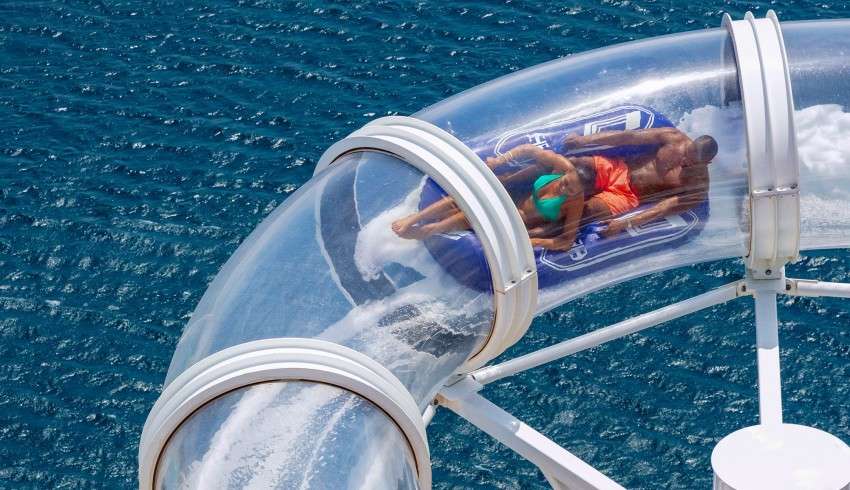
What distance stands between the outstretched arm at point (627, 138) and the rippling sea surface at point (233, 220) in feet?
33.6

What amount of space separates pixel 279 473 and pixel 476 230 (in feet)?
7.35

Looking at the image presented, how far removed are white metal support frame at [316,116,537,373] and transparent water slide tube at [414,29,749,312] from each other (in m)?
0.43

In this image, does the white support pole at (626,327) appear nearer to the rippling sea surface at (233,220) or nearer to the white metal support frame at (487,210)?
the white metal support frame at (487,210)

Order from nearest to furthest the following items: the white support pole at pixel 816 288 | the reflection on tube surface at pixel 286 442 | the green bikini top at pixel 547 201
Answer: the reflection on tube surface at pixel 286 442, the green bikini top at pixel 547 201, the white support pole at pixel 816 288

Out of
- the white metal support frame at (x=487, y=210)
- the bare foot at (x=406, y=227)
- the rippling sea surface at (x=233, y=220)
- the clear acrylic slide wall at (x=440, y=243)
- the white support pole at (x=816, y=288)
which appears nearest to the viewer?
the clear acrylic slide wall at (x=440, y=243)

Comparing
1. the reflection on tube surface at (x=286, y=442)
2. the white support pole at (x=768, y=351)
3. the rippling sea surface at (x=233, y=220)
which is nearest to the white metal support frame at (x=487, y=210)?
the reflection on tube surface at (x=286, y=442)

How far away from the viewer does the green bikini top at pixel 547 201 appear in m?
10.1

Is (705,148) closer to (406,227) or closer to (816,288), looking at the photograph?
(816,288)

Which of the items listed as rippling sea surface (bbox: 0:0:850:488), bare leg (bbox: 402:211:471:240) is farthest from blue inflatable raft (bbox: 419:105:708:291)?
rippling sea surface (bbox: 0:0:850:488)

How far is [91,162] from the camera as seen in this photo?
25.0 m

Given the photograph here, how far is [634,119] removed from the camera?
34.8ft

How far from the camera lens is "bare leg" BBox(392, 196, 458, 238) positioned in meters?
9.62

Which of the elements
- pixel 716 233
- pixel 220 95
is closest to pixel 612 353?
pixel 220 95

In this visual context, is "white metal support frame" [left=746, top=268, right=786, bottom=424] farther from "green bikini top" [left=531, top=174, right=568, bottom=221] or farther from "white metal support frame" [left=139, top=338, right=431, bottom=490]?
"white metal support frame" [left=139, top=338, right=431, bottom=490]
